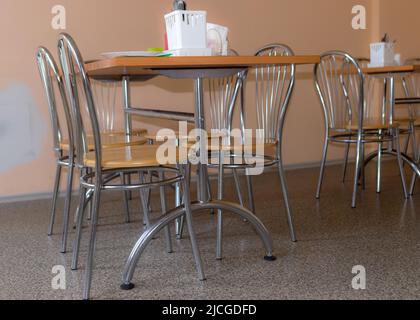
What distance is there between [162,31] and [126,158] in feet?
7.27

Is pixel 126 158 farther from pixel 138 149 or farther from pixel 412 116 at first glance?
pixel 412 116

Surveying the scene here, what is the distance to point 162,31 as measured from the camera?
3.86m

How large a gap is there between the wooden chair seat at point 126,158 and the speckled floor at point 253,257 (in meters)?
0.44

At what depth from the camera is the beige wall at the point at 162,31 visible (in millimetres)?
3451

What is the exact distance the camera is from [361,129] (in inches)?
120

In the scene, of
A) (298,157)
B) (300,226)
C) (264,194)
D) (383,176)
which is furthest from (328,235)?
(298,157)

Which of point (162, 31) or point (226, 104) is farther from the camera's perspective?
point (162, 31)

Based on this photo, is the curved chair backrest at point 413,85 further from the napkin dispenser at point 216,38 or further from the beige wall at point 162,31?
the napkin dispenser at point 216,38

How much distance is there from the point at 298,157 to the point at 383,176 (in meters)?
0.76

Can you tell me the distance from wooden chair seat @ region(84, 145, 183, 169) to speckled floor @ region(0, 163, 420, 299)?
44cm

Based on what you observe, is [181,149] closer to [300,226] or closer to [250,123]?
[300,226]

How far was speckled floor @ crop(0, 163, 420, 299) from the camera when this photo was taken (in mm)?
1825

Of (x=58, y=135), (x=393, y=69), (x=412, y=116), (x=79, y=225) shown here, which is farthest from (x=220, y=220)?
(x=412, y=116)

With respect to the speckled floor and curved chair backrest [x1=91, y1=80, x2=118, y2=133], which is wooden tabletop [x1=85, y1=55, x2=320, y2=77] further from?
curved chair backrest [x1=91, y1=80, x2=118, y2=133]
